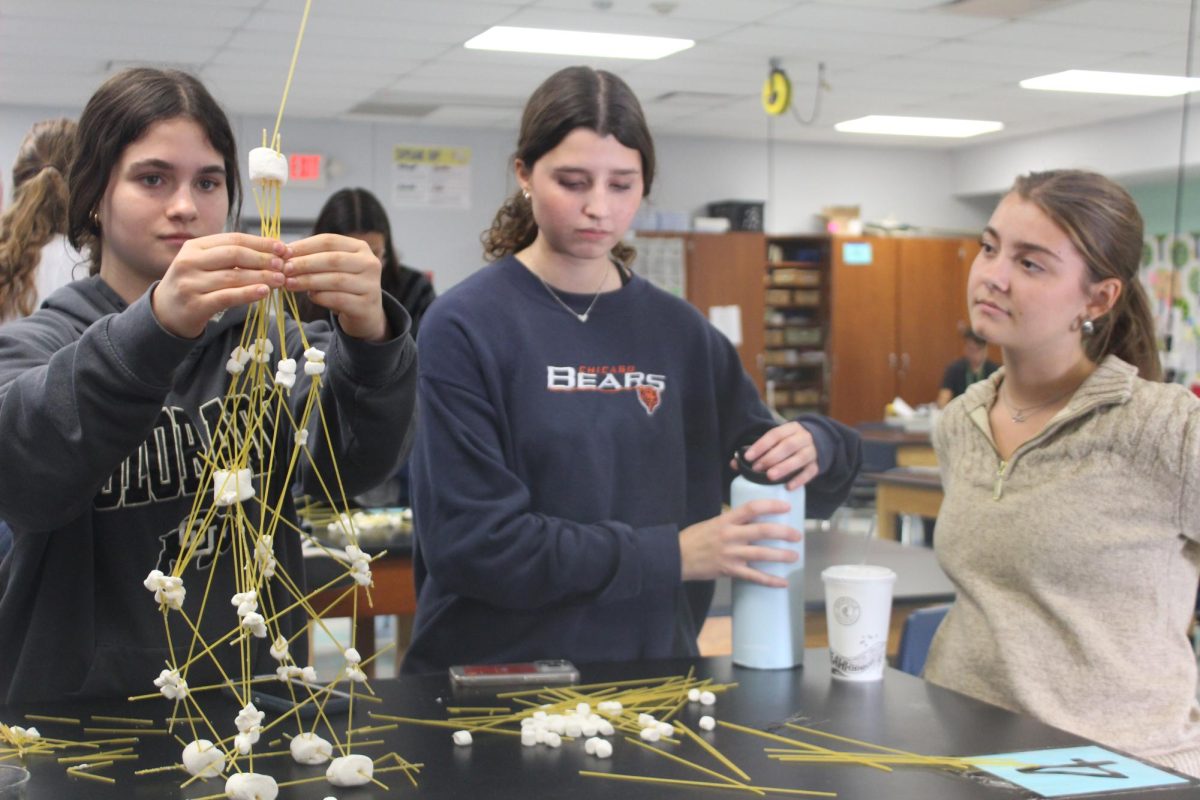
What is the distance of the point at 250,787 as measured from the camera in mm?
1081

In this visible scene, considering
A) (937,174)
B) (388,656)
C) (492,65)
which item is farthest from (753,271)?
(388,656)

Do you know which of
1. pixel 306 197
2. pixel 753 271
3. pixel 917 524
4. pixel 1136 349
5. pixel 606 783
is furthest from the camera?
pixel 753 271

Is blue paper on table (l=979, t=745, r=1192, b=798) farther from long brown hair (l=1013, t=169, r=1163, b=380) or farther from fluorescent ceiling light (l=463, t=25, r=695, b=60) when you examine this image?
fluorescent ceiling light (l=463, t=25, r=695, b=60)

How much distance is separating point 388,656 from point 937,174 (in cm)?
795

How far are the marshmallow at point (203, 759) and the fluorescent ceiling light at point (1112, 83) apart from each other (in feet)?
24.8

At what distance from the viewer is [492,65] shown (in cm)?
726

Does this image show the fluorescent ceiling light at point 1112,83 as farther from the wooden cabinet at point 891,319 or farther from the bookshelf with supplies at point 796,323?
the bookshelf with supplies at point 796,323

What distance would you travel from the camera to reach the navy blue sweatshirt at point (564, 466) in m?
1.60

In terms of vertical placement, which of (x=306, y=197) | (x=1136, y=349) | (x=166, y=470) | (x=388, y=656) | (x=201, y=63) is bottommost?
(x=388, y=656)

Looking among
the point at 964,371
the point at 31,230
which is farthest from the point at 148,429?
the point at 964,371

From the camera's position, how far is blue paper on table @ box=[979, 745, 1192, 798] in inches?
47.0

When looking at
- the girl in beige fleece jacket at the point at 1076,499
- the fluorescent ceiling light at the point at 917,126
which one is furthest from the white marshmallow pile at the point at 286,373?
the fluorescent ceiling light at the point at 917,126

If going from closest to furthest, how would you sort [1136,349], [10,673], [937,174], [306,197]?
[10,673] → [1136,349] → [306,197] → [937,174]

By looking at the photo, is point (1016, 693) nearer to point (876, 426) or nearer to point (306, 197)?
point (876, 426)
